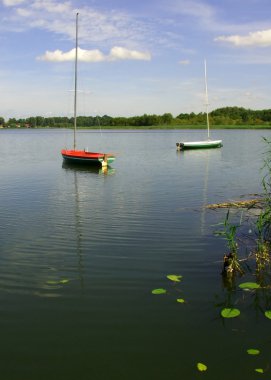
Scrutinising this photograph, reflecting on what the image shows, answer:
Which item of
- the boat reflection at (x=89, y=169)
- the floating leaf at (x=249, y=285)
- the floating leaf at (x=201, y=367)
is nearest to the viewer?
the floating leaf at (x=201, y=367)

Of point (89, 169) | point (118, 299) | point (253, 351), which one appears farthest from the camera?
point (89, 169)

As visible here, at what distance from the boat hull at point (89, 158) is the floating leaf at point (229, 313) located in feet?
96.7

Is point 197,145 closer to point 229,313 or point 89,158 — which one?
point 89,158

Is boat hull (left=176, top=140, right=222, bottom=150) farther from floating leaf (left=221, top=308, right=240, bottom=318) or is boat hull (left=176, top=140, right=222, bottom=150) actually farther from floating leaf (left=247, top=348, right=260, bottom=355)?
floating leaf (left=247, top=348, right=260, bottom=355)

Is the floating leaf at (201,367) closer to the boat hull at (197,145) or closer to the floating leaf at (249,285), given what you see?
the floating leaf at (249,285)

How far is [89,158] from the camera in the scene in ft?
123

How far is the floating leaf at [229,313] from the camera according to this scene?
27.0 ft

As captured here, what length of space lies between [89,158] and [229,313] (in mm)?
30425

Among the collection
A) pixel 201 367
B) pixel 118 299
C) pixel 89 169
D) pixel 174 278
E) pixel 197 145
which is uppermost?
pixel 197 145

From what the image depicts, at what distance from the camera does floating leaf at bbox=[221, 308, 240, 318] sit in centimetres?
823

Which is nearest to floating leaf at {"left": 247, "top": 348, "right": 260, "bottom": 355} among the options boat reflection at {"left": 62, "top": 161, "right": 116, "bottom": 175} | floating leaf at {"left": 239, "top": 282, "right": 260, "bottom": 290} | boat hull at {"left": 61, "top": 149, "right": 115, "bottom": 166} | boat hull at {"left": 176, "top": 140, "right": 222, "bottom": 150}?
floating leaf at {"left": 239, "top": 282, "right": 260, "bottom": 290}

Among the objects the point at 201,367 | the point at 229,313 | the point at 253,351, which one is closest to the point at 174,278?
the point at 229,313

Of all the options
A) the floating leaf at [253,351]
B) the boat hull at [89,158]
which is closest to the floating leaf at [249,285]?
the floating leaf at [253,351]

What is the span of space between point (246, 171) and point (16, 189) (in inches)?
835
